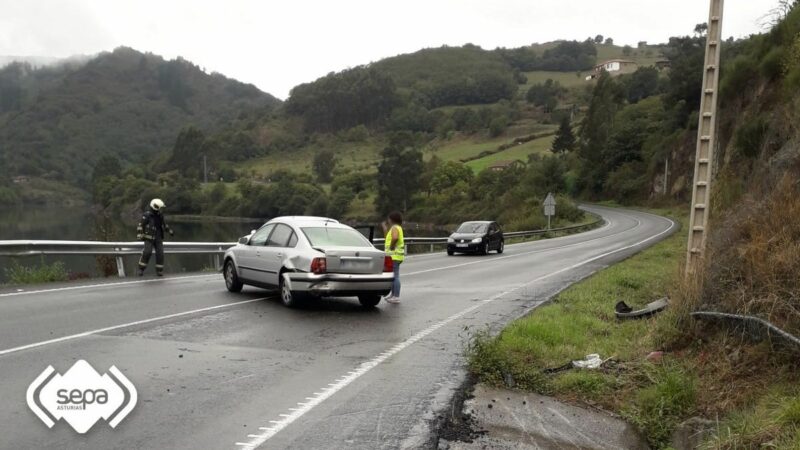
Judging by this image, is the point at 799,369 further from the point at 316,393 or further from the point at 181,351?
Answer: the point at 181,351

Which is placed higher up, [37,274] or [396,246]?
[396,246]

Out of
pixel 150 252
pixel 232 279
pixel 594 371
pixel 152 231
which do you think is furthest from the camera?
pixel 150 252

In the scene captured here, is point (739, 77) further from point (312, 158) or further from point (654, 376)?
point (312, 158)

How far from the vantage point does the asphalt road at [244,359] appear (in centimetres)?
488

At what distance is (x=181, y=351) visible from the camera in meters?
7.44

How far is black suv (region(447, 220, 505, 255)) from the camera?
91.2 ft

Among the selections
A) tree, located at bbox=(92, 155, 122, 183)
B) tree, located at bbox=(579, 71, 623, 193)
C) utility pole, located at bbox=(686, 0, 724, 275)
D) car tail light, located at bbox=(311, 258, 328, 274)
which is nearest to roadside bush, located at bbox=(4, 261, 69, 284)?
car tail light, located at bbox=(311, 258, 328, 274)

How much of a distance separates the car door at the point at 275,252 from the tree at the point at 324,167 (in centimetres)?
13149

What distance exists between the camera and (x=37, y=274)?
14.8 meters

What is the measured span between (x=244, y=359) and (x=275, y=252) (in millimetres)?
4333

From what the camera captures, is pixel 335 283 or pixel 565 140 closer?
pixel 335 283

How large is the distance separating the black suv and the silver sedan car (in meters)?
16.1

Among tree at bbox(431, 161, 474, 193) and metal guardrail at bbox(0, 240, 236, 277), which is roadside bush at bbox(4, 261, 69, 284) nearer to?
metal guardrail at bbox(0, 240, 236, 277)

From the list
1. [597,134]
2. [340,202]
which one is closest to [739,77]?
[597,134]
